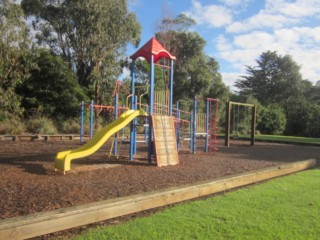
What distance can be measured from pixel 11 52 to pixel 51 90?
Answer: 5676 millimetres

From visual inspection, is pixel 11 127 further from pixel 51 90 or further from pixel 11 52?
pixel 51 90

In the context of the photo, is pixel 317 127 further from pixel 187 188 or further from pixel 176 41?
pixel 187 188

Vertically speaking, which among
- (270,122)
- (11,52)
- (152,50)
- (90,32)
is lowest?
(270,122)

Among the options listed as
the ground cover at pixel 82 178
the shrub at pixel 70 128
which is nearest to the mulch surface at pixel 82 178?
the ground cover at pixel 82 178

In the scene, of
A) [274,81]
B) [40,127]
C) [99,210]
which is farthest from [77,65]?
[274,81]

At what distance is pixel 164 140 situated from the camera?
965 cm

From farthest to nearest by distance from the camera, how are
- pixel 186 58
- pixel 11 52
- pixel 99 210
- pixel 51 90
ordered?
pixel 186 58 → pixel 51 90 → pixel 11 52 → pixel 99 210

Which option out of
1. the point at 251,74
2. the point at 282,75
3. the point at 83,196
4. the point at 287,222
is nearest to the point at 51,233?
the point at 83,196

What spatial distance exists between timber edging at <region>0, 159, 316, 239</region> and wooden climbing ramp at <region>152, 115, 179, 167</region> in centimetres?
299

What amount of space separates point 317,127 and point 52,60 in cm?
2503

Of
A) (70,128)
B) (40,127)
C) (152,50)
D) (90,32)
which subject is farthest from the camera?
(90,32)

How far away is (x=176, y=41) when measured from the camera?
3328cm

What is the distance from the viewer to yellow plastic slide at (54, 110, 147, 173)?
761cm

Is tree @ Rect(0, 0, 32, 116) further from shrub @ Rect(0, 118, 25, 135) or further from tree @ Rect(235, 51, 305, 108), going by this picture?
tree @ Rect(235, 51, 305, 108)
